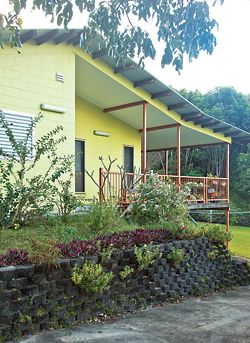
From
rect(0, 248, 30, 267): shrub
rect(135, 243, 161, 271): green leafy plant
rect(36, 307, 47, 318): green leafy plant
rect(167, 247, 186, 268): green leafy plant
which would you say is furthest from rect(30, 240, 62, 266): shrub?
rect(167, 247, 186, 268): green leafy plant

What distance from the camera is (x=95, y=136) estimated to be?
13617mm

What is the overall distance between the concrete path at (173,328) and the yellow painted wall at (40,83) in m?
4.59

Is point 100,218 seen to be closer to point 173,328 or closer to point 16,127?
point 173,328

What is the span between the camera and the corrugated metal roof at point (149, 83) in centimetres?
934

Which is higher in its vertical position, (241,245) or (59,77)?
(59,77)

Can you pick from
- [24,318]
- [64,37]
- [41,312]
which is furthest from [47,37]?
[24,318]

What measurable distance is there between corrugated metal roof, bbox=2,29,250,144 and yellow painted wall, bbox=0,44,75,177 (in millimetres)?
312

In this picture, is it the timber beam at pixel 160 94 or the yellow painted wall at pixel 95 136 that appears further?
the yellow painted wall at pixel 95 136

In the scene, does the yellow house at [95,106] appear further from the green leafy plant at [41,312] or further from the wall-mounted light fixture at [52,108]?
the green leafy plant at [41,312]

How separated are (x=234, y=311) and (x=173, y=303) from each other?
3.25ft

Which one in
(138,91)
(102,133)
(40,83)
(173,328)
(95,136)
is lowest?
(173,328)

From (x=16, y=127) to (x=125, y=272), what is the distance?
4.43 metres

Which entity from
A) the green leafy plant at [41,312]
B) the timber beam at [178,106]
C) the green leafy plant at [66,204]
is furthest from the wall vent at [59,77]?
the green leafy plant at [41,312]

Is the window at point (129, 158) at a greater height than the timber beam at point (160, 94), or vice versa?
the timber beam at point (160, 94)
